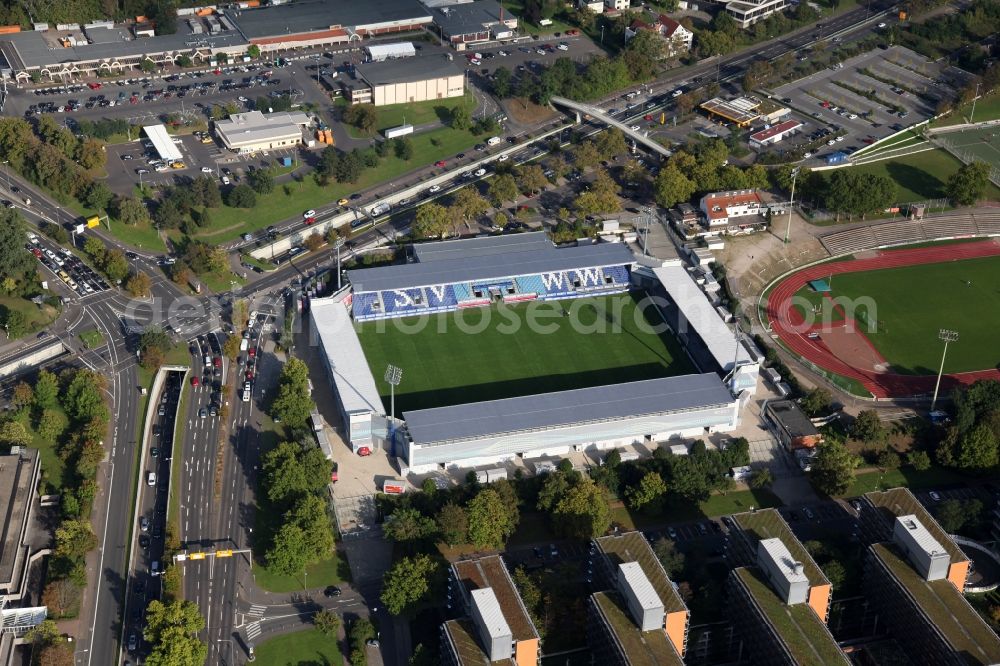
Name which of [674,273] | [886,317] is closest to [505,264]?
[674,273]

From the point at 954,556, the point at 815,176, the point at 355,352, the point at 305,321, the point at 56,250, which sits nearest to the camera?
the point at 954,556

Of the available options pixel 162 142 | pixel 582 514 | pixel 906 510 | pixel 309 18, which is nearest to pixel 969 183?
pixel 906 510

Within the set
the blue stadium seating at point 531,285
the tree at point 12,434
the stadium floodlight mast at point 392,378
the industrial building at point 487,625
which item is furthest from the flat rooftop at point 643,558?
the tree at point 12,434

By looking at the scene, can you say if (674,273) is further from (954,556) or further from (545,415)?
(954,556)

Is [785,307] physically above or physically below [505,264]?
below

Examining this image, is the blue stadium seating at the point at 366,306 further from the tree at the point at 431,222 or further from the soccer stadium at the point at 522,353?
the tree at the point at 431,222

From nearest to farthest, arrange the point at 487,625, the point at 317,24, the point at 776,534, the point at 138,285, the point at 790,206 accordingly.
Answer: the point at 487,625, the point at 776,534, the point at 138,285, the point at 790,206, the point at 317,24

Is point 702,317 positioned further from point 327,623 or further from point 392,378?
point 327,623

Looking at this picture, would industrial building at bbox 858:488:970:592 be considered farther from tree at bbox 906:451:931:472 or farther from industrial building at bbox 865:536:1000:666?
tree at bbox 906:451:931:472
